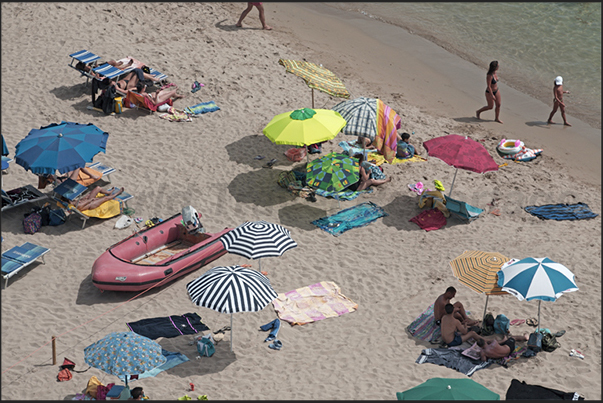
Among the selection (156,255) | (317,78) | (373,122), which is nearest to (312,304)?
(156,255)

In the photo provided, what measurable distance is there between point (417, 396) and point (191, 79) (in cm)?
1314

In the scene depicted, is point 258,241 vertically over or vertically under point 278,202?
over

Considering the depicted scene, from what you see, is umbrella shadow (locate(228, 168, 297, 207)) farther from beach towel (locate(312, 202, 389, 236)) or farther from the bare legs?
the bare legs

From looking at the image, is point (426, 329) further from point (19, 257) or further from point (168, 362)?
point (19, 257)

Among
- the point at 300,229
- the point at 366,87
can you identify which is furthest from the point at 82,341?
the point at 366,87

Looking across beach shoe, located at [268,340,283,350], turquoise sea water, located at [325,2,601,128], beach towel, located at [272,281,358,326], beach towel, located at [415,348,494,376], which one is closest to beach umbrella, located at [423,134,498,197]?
beach towel, located at [272,281,358,326]

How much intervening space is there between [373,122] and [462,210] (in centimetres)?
281

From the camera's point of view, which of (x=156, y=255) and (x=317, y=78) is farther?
(x=317, y=78)

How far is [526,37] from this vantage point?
24719mm

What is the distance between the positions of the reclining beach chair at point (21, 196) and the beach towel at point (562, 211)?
1081cm

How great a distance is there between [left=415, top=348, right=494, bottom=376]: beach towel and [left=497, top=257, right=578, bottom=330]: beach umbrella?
1255 millimetres

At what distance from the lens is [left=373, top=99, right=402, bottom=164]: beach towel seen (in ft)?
49.1

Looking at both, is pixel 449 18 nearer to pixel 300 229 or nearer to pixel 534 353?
pixel 300 229

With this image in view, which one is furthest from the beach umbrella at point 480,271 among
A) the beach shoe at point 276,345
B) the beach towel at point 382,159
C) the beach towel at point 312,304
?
the beach towel at point 382,159
